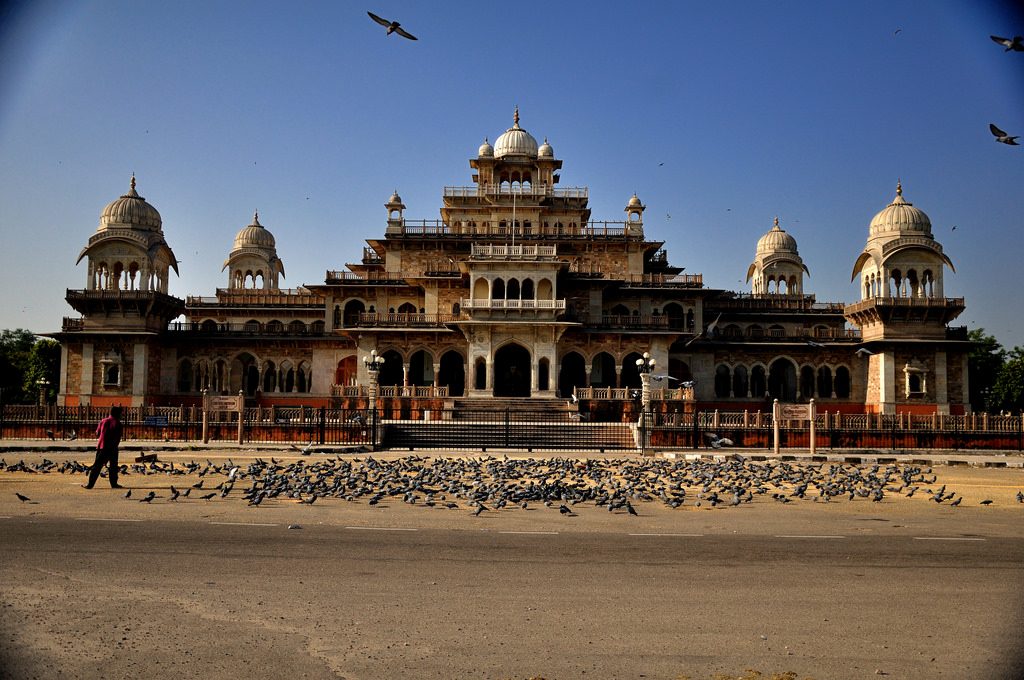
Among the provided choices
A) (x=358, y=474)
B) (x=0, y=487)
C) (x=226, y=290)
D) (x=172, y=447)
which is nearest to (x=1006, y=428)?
(x=358, y=474)

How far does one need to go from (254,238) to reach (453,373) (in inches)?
1006

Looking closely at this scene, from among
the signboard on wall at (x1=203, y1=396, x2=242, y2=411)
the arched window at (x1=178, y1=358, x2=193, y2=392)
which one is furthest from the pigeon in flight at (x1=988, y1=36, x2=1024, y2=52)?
the arched window at (x1=178, y1=358, x2=193, y2=392)

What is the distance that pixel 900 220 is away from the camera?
45750 millimetres

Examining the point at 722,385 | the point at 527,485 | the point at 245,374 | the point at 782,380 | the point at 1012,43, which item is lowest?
the point at 527,485

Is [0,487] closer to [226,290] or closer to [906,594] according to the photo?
[906,594]

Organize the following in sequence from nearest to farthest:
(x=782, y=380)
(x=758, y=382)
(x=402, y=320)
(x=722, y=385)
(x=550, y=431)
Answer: (x=550, y=431)
(x=402, y=320)
(x=722, y=385)
(x=758, y=382)
(x=782, y=380)

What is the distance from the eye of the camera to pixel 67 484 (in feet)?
52.2

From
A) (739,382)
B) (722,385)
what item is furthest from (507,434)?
(739,382)

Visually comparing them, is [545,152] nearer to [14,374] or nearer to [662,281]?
[662,281]

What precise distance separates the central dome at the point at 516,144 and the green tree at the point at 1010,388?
121 feet

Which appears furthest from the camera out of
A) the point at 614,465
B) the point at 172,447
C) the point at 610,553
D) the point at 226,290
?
the point at 226,290

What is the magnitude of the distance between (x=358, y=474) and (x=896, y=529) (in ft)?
33.5

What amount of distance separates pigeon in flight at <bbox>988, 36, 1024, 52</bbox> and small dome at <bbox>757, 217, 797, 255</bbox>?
54207mm

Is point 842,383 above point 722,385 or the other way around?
above
